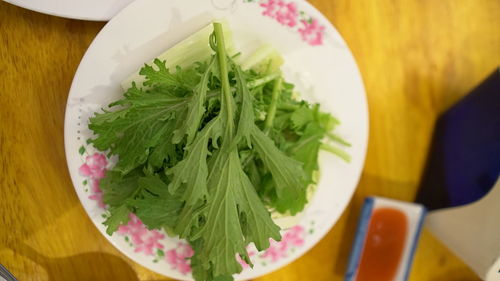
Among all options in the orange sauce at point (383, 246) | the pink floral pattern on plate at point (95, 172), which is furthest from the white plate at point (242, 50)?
the orange sauce at point (383, 246)

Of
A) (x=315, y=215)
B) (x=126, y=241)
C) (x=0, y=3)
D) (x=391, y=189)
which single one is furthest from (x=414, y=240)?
(x=0, y=3)

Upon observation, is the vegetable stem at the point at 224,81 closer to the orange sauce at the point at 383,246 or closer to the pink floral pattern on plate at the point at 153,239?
the pink floral pattern on plate at the point at 153,239

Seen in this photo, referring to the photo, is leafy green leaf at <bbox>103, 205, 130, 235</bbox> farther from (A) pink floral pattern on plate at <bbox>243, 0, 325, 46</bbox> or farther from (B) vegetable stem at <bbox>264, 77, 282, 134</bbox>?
(A) pink floral pattern on plate at <bbox>243, 0, 325, 46</bbox>

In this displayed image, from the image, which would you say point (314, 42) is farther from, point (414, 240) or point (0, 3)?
point (0, 3)

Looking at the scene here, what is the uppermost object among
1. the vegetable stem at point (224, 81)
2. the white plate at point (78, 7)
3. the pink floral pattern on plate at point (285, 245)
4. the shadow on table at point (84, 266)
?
the white plate at point (78, 7)

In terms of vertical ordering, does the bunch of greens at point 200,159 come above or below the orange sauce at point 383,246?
above

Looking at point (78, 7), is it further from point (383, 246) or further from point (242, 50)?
point (383, 246)

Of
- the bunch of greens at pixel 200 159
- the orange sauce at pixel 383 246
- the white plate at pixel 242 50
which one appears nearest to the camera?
the bunch of greens at pixel 200 159
